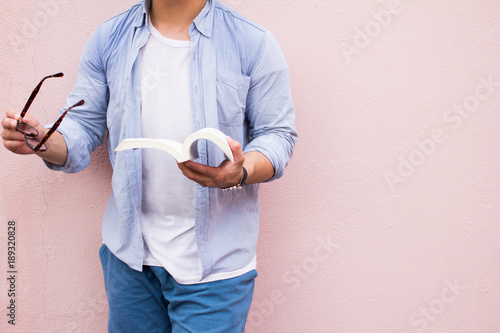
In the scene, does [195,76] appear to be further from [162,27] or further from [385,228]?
[385,228]

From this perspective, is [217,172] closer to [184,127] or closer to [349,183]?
[184,127]

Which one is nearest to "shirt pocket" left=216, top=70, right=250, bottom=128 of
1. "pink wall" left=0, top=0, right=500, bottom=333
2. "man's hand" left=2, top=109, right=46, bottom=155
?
"pink wall" left=0, top=0, right=500, bottom=333

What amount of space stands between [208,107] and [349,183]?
0.61 meters

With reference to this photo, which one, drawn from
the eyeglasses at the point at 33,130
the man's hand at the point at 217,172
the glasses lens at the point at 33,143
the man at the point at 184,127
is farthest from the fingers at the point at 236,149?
the glasses lens at the point at 33,143

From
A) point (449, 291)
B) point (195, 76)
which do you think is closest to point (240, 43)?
point (195, 76)

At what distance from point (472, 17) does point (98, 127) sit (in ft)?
3.94

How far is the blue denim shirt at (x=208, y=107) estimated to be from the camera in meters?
1.11

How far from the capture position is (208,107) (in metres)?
1.09

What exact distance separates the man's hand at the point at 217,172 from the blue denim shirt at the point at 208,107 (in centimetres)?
15

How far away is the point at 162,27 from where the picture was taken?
115 centimetres

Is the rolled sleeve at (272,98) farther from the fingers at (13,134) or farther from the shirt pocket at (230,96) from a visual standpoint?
the fingers at (13,134)

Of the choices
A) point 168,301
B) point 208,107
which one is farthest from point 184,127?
point 168,301

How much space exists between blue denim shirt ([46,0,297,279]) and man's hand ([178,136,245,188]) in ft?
0.49

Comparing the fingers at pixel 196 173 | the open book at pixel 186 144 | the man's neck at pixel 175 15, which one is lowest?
the fingers at pixel 196 173
